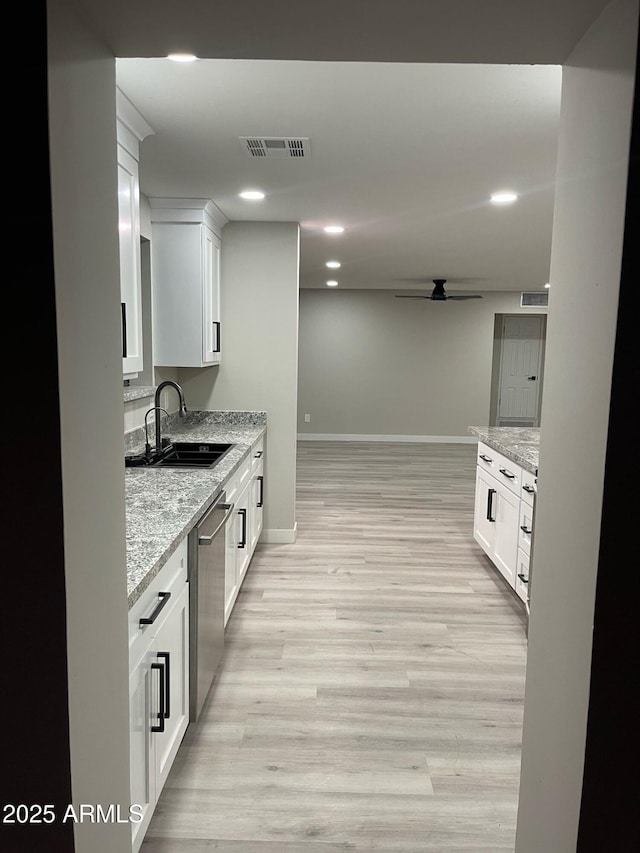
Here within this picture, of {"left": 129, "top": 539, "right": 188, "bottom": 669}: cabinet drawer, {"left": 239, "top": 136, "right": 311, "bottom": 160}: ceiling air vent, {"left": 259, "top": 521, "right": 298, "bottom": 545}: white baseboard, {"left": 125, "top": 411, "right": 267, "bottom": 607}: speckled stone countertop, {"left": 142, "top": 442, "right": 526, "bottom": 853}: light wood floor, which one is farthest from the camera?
{"left": 259, "top": 521, "right": 298, "bottom": 545}: white baseboard

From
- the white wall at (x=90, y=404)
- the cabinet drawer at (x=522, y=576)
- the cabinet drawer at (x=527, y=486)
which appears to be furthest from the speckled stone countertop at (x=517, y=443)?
the white wall at (x=90, y=404)

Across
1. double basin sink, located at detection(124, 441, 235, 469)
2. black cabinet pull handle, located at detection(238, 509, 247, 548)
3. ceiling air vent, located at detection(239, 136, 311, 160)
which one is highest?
ceiling air vent, located at detection(239, 136, 311, 160)

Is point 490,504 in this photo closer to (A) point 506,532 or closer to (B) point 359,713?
(A) point 506,532

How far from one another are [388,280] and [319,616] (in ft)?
19.5

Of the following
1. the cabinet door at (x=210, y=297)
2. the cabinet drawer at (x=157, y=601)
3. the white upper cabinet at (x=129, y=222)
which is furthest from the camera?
the cabinet door at (x=210, y=297)

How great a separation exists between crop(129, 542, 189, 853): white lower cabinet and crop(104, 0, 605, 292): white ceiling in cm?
131

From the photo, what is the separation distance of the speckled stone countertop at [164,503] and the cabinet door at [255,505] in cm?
30

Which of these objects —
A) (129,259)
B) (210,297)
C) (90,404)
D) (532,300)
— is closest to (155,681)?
(90,404)

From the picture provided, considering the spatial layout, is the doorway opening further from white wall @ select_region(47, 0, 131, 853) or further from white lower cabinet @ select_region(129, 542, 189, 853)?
white wall @ select_region(47, 0, 131, 853)

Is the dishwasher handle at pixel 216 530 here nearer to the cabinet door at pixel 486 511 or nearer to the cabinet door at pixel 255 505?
the cabinet door at pixel 255 505

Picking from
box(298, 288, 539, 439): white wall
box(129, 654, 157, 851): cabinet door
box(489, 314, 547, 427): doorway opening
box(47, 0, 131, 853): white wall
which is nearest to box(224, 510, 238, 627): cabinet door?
box(129, 654, 157, 851): cabinet door

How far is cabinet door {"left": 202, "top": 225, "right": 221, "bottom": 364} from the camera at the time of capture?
409cm

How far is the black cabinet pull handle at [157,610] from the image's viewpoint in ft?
5.46

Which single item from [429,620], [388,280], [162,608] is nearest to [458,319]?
[388,280]
